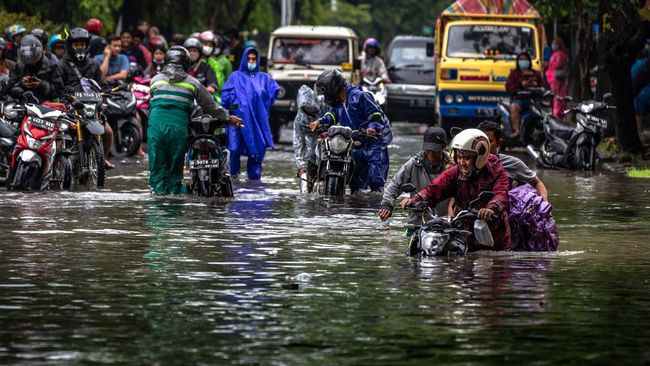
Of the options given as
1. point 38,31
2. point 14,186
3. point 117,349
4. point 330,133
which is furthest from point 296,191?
point 117,349

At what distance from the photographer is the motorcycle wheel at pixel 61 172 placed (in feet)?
69.3

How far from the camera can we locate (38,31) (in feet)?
82.3

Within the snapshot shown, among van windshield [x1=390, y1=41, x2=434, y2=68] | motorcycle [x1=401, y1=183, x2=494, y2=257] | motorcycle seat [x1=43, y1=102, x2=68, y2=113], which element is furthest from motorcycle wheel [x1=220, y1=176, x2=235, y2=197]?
van windshield [x1=390, y1=41, x2=434, y2=68]

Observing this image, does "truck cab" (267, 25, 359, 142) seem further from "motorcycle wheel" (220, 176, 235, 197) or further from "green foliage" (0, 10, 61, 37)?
"motorcycle wheel" (220, 176, 235, 197)

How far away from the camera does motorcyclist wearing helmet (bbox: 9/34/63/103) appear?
21.7 m

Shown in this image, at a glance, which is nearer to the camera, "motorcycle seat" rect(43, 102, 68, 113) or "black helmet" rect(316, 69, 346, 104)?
"black helmet" rect(316, 69, 346, 104)

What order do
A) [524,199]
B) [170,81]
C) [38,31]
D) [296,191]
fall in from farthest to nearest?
1. [38,31]
2. [296,191]
3. [170,81]
4. [524,199]

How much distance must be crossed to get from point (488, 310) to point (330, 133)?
407 inches

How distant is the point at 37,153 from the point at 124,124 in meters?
8.15

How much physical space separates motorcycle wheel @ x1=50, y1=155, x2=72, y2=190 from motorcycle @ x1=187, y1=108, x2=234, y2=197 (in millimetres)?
1535

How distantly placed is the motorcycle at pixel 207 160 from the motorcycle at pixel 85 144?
1.85 meters

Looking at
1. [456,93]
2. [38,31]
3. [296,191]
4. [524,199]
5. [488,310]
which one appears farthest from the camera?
[456,93]

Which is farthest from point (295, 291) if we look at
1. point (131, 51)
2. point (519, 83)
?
point (131, 51)

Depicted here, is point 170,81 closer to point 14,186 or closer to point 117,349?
point 14,186
